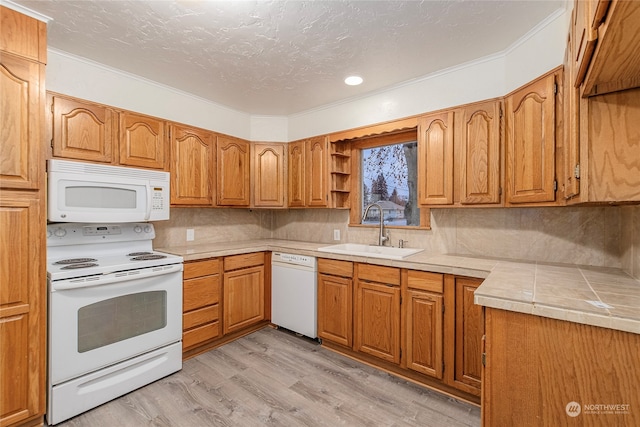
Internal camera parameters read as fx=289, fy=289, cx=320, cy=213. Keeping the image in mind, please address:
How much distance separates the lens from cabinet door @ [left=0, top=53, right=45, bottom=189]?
5.04ft

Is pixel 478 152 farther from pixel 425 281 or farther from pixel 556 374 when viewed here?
pixel 556 374

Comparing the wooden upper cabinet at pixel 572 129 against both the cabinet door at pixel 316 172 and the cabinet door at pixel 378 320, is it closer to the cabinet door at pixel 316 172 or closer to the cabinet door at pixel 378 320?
the cabinet door at pixel 378 320

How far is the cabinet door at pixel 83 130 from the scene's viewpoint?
2.00 metres

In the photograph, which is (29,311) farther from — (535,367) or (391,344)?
(535,367)

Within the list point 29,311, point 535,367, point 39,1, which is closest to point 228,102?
point 39,1

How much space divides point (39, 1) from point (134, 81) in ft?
2.83

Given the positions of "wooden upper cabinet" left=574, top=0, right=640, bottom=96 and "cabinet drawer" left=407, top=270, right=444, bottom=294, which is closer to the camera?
"wooden upper cabinet" left=574, top=0, right=640, bottom=96

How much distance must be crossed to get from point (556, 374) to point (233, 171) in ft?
9.62

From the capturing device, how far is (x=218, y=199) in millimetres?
2980

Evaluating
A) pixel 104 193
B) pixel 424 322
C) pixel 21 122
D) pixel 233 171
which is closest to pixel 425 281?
pixel 424 322

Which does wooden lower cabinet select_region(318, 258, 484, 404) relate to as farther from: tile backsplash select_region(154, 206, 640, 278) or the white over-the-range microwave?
the white over-the-range microwave

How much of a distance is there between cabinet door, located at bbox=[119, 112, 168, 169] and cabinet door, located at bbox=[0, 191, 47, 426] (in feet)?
2.59

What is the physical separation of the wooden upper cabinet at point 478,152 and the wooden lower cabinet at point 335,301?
1.11m

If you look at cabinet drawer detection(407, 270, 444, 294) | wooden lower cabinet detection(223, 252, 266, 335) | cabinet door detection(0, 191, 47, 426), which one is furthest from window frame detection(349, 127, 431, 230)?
cabinet door detection(0, 191, 47, 426)
